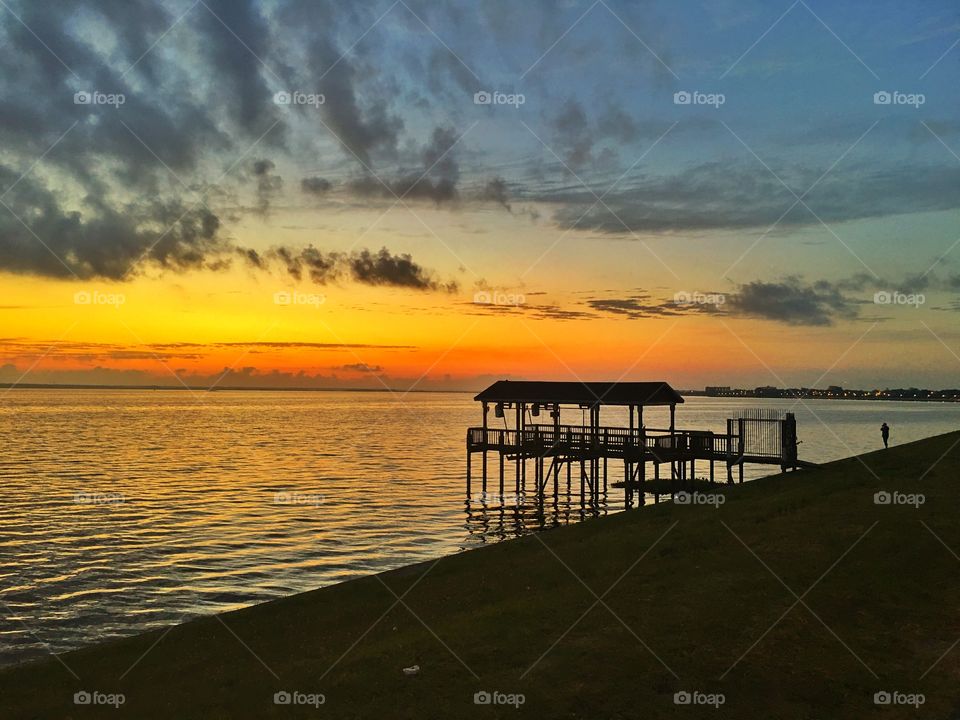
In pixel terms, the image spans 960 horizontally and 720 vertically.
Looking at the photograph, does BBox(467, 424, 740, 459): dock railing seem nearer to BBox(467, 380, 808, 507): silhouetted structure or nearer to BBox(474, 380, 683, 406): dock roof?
BBox(467, 380, 808, 507): silhouetted structure

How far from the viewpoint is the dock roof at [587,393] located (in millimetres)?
42375

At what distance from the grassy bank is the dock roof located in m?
20.8

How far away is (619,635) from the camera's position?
13.1 meters

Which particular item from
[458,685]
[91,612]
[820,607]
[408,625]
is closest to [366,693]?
[458,685]

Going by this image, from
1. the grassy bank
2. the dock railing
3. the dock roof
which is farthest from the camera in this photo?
the dock roof

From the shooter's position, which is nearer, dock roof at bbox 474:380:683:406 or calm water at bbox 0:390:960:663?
calm water at bbox 0:390:960:663

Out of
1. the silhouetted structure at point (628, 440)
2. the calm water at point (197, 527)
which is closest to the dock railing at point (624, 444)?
the silhouetted structure at point (628, 440)

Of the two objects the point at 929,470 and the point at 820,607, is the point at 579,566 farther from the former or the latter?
the point at 929,470

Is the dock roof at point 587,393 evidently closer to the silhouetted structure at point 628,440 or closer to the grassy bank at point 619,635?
the silhouetted structure at point 628,440

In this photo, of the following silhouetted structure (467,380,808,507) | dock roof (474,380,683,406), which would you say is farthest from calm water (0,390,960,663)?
dock roof (474,380,683,406)

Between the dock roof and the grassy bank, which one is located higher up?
the dock roof

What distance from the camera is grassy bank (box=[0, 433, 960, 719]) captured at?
447 inches

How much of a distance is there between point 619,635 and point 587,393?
32.7 metres

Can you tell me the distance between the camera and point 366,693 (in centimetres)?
1198
